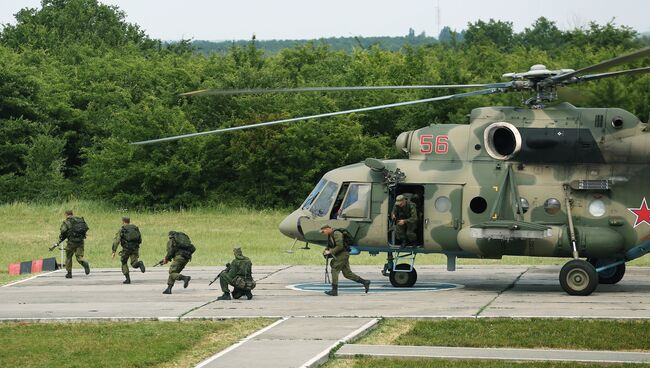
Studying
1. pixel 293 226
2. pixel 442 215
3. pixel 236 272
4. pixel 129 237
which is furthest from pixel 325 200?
pixel 129 237

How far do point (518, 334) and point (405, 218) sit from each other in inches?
219

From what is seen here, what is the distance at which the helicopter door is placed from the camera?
23.2m

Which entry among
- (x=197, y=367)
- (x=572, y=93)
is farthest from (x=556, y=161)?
(x=197, y=367)

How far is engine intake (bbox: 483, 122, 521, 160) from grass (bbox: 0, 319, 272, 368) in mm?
6064

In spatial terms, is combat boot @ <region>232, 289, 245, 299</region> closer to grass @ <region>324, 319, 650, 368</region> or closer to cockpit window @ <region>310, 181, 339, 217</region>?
cockpit window @ <region>310, 181, 339, 217</region>

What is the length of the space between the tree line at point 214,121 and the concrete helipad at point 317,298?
14654mm

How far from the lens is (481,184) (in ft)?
75.8

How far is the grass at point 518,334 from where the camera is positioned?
1750 cm

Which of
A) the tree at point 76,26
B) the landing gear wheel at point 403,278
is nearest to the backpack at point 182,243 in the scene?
the landing gear wheel at point 403,278

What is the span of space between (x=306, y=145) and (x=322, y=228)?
82.2ft

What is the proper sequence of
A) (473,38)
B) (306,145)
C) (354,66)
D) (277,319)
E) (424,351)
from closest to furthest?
(424,351)
(277,319)
(306,145)
(354,66)
(473,38)

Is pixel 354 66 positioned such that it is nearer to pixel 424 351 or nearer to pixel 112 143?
pixel 112 143

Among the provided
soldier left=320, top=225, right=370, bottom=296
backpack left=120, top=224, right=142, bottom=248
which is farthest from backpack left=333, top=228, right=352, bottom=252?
backpack left=120, top=224, right=142, bottom=248

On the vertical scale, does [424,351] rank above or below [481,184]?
below
